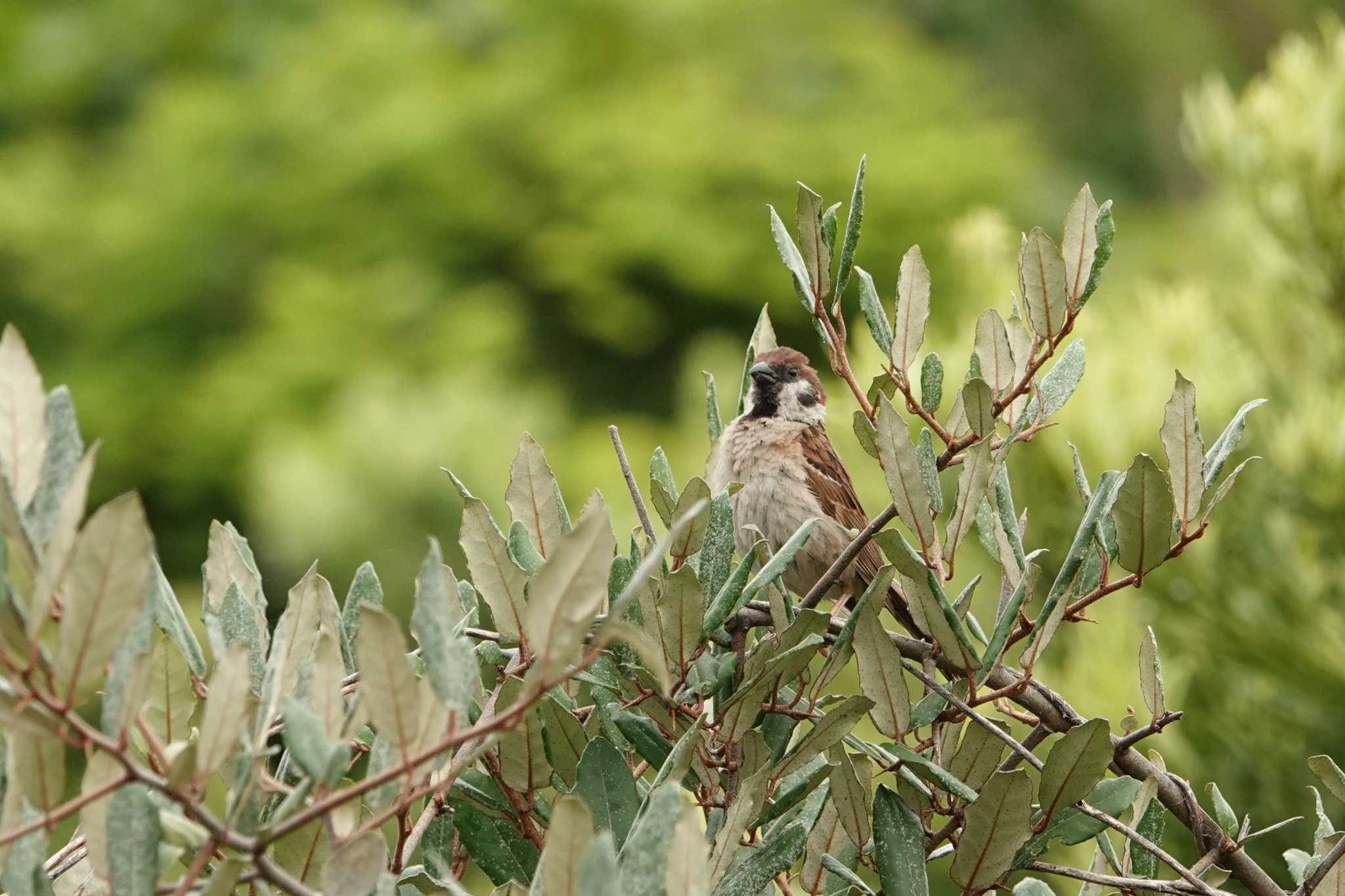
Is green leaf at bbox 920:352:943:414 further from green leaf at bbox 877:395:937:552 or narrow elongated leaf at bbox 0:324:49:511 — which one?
narrow elongated leaf at bbox 0:324:49:511

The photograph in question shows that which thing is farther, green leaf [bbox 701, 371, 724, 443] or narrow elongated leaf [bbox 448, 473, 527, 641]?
green leaf [bbox 701, 371, 724, 443]

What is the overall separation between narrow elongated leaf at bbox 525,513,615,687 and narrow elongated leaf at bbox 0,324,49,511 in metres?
0.23

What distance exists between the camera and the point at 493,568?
2.96ft

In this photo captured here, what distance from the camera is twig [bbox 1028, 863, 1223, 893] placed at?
917mm

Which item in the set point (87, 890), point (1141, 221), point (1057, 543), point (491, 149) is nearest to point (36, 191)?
point (491, 149)

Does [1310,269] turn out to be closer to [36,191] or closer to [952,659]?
[952,659]

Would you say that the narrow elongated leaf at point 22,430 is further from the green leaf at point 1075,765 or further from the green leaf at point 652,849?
the green leaf at point 1075,765

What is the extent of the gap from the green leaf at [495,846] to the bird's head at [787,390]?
5.33 feet

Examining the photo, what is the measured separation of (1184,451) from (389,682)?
1.76 ft

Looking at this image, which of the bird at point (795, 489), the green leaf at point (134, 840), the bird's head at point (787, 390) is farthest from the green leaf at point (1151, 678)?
the bird's head at point (787, 390)

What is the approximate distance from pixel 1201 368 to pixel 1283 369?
0.83 feet

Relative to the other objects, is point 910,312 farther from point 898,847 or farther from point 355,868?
point 355,868

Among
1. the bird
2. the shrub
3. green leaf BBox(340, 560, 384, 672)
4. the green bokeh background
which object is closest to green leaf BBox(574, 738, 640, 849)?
the shrub

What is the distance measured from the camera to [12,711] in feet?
2.00
